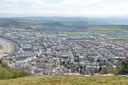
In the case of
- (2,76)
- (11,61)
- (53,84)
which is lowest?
(11,61)

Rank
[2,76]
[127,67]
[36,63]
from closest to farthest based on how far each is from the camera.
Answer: [2,76] < [127,67] < [36,63]

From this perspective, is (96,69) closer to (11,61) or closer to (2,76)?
(2,76)

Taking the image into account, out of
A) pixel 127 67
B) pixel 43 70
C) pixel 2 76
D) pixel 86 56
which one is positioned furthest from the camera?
pixel 86 56

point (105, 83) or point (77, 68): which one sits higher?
point (105, 83)

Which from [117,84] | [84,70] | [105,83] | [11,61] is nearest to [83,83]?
[105,83]

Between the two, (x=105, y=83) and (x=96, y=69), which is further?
(x=96, y=69)

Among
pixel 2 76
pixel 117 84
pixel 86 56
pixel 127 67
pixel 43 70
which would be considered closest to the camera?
pixel 117 84

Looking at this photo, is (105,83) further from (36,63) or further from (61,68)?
(36,63)

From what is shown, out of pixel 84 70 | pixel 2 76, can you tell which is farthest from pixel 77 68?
pixel 2 76

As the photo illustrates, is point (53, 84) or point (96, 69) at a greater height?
point (53, 84)
